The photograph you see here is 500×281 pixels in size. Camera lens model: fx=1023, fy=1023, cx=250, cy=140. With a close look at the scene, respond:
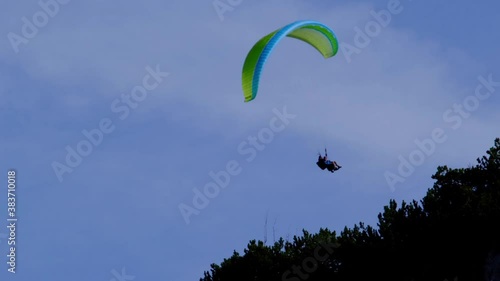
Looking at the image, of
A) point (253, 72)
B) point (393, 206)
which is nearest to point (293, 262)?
point (393, 206)

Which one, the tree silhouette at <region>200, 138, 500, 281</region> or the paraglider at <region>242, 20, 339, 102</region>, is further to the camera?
the tree silhouette at <region>200, 138, 500, 281</region>

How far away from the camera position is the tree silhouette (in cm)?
3192

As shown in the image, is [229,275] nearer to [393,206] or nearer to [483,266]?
[393,206]

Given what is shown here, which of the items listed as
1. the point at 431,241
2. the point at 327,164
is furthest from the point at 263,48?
the point at 431,241

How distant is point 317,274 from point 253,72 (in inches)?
398

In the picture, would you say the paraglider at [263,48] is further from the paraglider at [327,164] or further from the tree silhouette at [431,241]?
the tree silhouette at [431,241]

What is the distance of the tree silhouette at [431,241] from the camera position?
105ft

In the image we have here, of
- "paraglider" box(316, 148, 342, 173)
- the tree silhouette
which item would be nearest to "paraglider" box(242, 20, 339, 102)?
"paraglider" box(316, 148, 342, 173)

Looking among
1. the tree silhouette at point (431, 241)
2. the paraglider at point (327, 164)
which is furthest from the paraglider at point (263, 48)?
the tree silhouette at point (431, 241)

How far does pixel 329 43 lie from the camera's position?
30672 mm

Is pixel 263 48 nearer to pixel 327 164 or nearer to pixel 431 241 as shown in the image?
pixel 327 164

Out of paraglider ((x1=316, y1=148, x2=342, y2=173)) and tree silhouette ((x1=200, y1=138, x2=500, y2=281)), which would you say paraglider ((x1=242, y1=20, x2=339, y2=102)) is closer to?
paraglider ((x1=316, y1=148, x2=342, y2=173))

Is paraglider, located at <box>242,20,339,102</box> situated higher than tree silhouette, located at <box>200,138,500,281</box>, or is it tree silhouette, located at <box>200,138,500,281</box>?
paraglider, located at <box>242,20,339,102</box>

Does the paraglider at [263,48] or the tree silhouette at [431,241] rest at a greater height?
the paraglider at [263,48]
